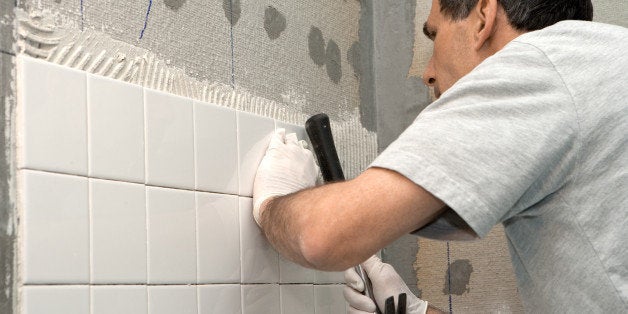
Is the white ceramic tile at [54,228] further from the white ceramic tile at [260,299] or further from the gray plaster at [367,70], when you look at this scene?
the gray plaster at [367,70]

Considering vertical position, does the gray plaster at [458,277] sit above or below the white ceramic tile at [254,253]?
below

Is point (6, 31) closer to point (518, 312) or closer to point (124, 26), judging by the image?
point (124, 26)

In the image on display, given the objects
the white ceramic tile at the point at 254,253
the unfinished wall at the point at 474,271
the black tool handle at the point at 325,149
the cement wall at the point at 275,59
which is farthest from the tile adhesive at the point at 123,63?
the unfinished wall at the point at 474,271

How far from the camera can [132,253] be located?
107 cm

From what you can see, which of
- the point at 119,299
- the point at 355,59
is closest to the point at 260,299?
the point at 119,299

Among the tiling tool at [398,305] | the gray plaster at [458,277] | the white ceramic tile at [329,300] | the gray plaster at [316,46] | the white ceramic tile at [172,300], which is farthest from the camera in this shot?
the gray plaster at [458,277]

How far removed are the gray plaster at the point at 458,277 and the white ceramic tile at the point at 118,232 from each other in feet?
3.16

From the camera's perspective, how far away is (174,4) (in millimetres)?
1261

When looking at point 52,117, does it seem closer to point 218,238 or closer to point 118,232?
point 118,232

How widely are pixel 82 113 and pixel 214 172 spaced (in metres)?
0.32

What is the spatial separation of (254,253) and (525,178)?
60cm

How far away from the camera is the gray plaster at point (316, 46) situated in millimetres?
1655

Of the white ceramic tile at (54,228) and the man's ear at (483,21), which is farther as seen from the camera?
the man's ear at (483,21)

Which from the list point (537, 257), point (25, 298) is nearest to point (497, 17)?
point (537, 257)
